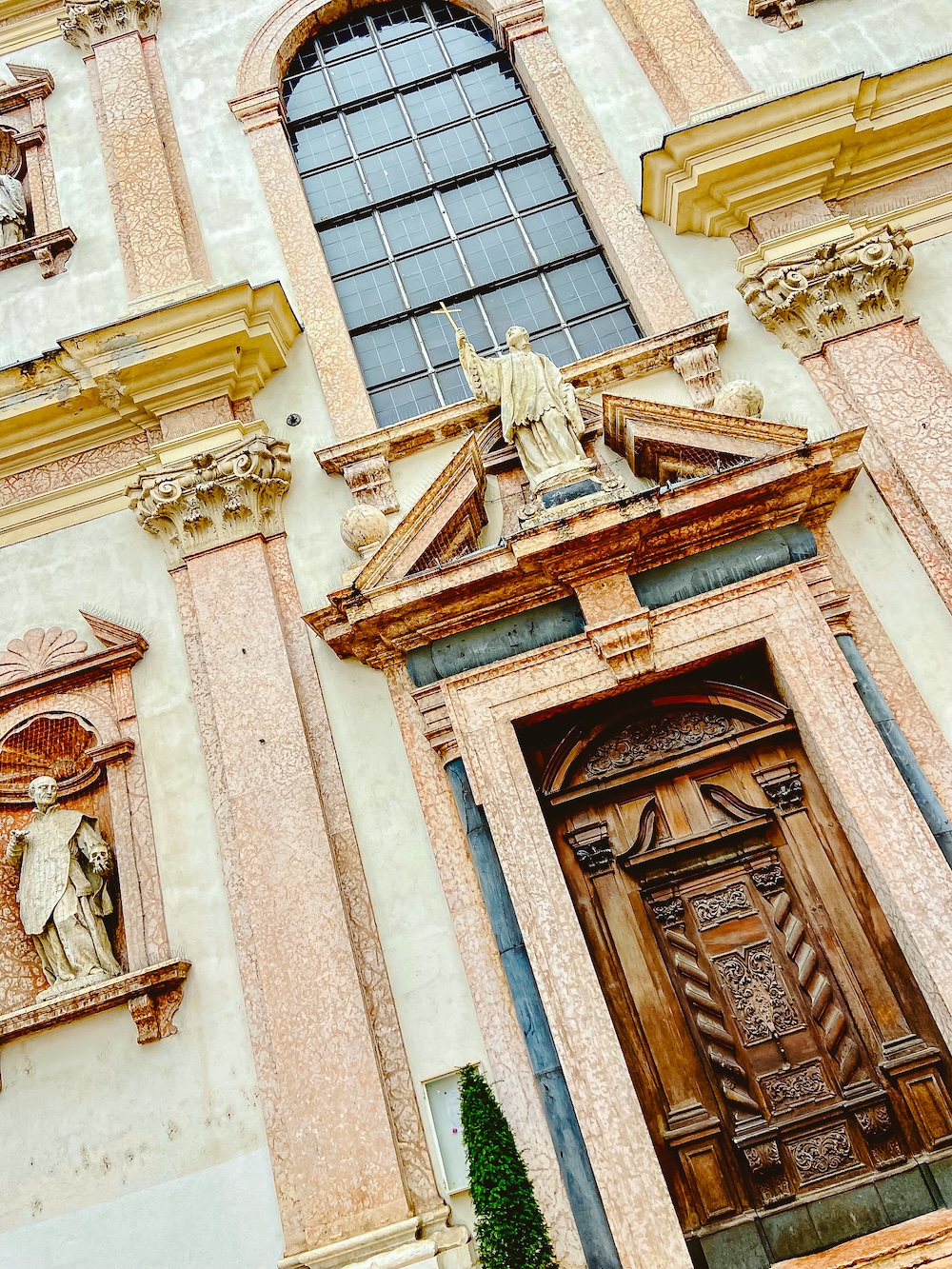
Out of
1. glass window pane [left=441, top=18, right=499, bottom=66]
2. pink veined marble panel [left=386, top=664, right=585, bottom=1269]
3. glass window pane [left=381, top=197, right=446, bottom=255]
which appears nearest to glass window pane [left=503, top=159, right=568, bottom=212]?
glass window pane [left=381, top=197, right=446, bottom=255]

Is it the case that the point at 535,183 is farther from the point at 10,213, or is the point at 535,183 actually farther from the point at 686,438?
the point at 10,213

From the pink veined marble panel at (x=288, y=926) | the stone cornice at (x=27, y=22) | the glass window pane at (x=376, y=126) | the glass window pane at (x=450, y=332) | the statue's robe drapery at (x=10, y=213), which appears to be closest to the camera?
the pink veined marble panel at (x=288, y=926)

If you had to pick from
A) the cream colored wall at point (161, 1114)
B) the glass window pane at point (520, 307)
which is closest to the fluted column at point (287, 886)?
the cream colored wall at point (161, 1114)

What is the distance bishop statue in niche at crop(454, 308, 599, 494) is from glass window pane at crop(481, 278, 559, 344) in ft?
3.46

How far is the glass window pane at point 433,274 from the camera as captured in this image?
7.81m

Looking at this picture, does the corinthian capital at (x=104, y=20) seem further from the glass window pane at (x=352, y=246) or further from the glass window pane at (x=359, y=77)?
the glass window pane at (x=352, y=246)

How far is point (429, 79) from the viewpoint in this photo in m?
8.72

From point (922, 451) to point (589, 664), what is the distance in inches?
96.2

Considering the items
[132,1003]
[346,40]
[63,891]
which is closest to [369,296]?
[346,40]

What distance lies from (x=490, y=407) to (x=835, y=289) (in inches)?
95.1

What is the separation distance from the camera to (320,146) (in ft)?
28.3

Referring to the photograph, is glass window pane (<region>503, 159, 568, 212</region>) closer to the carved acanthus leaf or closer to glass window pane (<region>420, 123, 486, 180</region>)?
glass window pane (<region>420, 123, 486, 180</region>)

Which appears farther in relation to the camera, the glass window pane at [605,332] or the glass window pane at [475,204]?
the glass window pane at [475,204]

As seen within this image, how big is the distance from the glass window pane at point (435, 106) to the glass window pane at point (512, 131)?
0.29m
